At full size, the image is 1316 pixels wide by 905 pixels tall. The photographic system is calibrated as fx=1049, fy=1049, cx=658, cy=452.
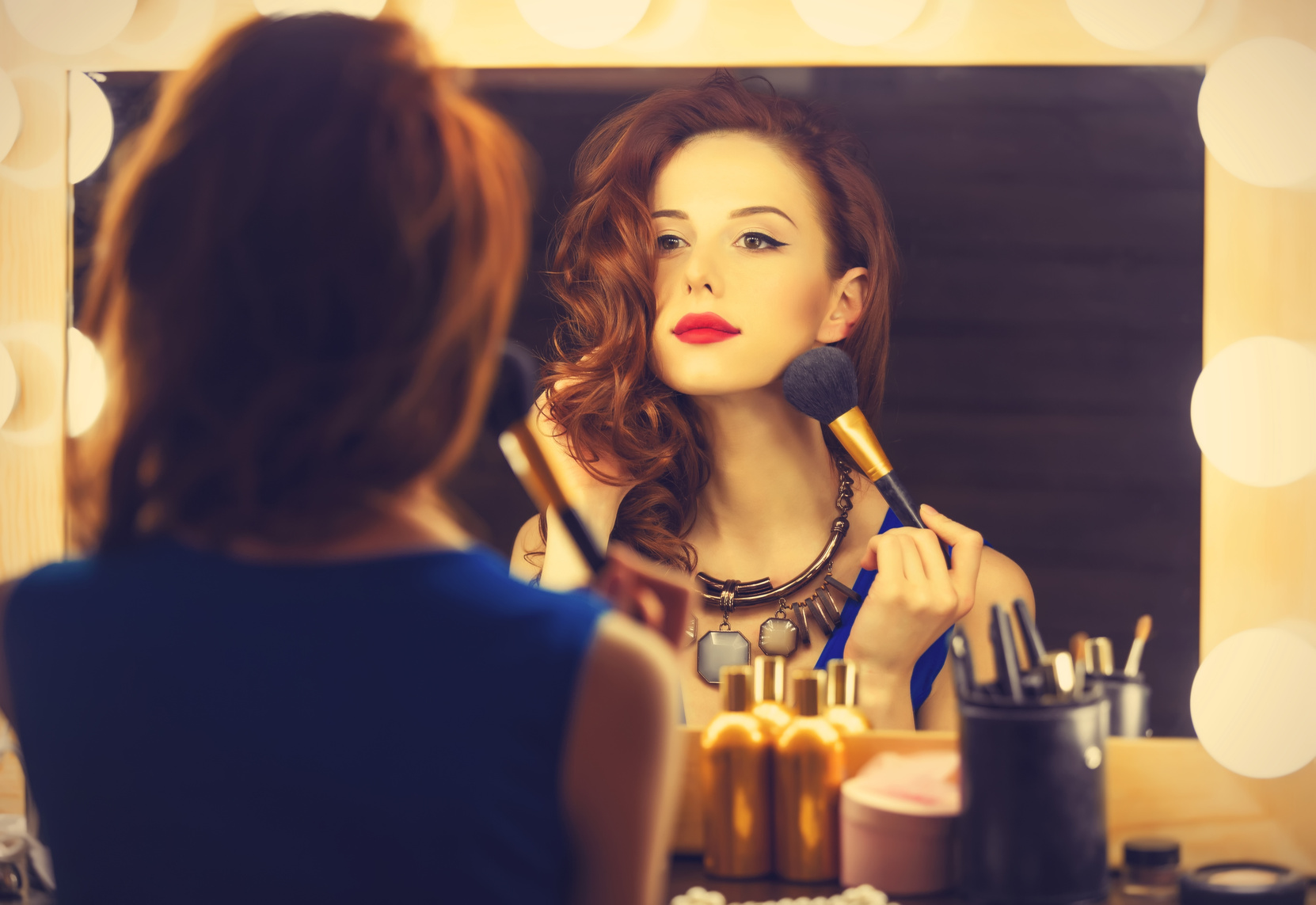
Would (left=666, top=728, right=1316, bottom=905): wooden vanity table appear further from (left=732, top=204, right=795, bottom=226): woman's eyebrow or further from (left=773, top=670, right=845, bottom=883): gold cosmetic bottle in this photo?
(left=732, top=204, right=795, bottom=226): woman's eyebrow

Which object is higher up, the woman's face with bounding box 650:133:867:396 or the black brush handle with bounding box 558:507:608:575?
the woman's face with bounding box 650:133:867:396

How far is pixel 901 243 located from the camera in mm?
870

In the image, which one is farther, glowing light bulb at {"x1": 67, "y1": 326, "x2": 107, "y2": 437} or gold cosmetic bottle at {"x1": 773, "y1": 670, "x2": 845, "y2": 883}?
glowing light bulb at {"x1": 67, "y1": 326, "x2": 107, "y2": 437}

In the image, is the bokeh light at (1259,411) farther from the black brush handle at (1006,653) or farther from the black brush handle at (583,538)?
the black brush handle at (583,538)

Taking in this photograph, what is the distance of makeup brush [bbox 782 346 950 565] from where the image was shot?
0.86 meters

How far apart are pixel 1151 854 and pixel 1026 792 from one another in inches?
5.4

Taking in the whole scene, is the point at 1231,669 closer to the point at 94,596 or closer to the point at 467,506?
the point at 467,506

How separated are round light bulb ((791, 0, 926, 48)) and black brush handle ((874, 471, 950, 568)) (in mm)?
360

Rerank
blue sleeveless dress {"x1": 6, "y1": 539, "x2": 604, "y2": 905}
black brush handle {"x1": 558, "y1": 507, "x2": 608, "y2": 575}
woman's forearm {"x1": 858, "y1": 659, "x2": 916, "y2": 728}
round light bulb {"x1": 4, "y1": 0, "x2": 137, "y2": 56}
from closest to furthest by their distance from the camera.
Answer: blue sleeveless dress {"x1": 6, "y1": 539, "x2": 604, "y2": 905}
black brush handle {"x1": 558, "y1": 507, "x2": 608, "y2": 575}
woman's forearm {"x1": 858, "y1": 659, "x2": 916, "y2": 728}
round light bulb {"x1": 4, "y1": 0, "x2": 137, "y2": 56}

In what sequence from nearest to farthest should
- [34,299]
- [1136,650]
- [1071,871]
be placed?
[1071,871] → [1136,650] → [34,299]

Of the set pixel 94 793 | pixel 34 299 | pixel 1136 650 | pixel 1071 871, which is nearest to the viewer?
pixel 94 793

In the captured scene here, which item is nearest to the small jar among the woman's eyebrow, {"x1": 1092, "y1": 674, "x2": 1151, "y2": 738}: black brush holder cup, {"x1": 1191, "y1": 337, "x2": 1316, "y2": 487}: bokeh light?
{"x1": 1092, "y1": 674, "x2": 1151, "y2": 738}: black brush holder cup

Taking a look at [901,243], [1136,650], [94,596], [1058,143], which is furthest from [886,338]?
[94,596]

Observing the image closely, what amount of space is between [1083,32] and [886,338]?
293mm
